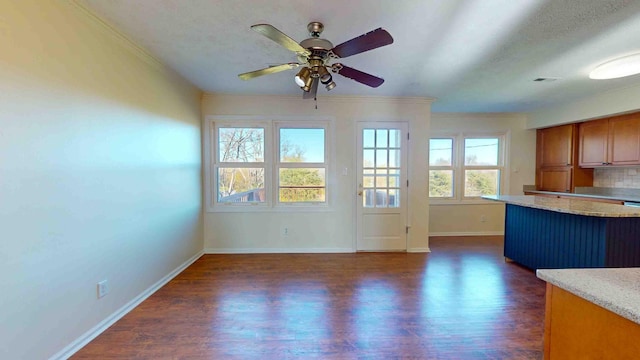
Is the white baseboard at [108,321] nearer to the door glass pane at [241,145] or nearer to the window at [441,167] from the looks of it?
the door glass pane at [241,145]

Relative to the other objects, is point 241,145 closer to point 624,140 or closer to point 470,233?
point 470,233

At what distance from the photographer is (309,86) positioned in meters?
2.09

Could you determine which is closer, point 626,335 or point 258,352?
point 626,335

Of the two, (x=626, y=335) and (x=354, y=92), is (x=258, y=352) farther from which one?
(x=354, y=92)

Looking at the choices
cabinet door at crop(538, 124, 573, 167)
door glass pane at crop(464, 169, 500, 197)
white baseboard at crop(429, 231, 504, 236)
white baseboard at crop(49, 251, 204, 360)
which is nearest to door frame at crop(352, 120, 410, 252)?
white baseboard at crop(429, 231, 504, 236)

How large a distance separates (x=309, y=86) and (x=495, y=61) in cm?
200

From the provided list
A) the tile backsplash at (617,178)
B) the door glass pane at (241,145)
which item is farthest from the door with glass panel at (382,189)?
the tile backsplash at (617,178)

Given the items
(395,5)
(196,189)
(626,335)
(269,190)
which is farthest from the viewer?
(269,190)

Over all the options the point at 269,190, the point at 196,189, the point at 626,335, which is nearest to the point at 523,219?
the point at 626,335

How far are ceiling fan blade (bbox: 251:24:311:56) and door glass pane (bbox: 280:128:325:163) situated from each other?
224 cm

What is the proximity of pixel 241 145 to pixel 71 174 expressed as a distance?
2373mm

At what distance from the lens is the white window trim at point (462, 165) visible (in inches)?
201

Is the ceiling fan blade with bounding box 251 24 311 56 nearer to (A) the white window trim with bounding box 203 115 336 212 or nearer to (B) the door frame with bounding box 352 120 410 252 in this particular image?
(A) the white window trim with bounding box 203 115 336 212

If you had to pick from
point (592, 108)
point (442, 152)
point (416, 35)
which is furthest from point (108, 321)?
point (592, 108)
